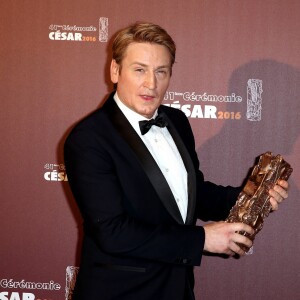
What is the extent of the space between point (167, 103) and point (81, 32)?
25.4 inches

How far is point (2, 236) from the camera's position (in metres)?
3.09

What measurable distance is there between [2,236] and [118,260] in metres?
1.42

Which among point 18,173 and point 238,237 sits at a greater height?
point 18,173

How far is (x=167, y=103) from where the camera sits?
303 cm

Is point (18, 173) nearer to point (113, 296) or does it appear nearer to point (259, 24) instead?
point (113, 296)

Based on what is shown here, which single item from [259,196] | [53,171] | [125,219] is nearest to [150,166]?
[125,219]

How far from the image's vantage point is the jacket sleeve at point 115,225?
1779 mm

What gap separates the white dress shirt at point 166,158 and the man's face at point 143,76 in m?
0.04

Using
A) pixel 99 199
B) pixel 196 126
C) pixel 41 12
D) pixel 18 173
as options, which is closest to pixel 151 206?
pixel 99 199

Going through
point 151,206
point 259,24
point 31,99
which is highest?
point 259,24

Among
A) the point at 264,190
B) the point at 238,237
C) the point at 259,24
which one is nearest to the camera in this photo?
the point at 238,237

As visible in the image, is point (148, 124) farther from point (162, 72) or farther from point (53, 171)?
point (53, 171)

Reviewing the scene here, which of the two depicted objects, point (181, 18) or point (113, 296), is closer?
point (113, 296)

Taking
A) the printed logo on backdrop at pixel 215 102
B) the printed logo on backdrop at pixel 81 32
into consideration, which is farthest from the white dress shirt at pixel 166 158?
the printed logo on backdrop at pixel 81 32
